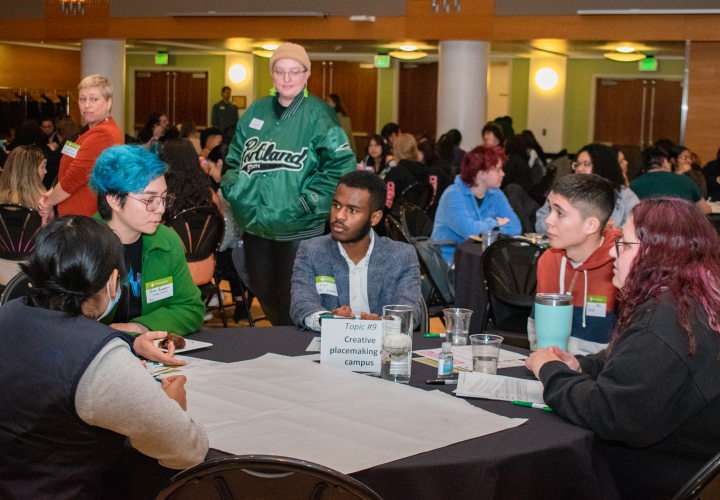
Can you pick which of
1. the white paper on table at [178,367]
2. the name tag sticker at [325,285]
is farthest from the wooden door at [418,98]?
the white paper on table at [178,367]

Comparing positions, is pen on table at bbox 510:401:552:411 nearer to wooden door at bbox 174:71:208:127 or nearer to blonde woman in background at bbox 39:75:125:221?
blonde woman in background at bbox 39:75:125:221

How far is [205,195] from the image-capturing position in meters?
4.84

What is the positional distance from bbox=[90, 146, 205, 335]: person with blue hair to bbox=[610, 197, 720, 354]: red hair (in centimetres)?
142

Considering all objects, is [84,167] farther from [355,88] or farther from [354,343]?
Answer: [355,88]

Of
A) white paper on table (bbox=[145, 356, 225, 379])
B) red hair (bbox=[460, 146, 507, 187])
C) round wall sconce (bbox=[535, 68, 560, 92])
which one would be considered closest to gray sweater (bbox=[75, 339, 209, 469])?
white paper on table (bbox=[145, 356, 225, 379])

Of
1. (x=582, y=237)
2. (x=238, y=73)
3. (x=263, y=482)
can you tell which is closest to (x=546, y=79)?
(x=238, y=73)

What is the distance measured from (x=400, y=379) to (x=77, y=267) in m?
0.89

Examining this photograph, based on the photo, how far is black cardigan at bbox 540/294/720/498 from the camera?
1.63 m

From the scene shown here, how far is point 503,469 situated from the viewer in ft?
4.81

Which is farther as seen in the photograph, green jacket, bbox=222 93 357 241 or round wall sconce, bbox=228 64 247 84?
round wall sconce, bbox=228 64 247 84

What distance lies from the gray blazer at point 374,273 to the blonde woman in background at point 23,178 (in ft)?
8.70

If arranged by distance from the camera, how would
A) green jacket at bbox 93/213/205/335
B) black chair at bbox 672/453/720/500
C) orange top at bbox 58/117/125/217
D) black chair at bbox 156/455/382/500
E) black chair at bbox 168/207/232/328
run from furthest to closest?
black chair at bbox 168/207/232/328 < orange top at bbox 58/117/125/217 < green jacket at bbox 93/213/205/335 < black chair at bbox 672/453/720/500 < black chair at bbox 156/455/382/500

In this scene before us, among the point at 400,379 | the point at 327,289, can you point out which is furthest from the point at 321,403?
the point at 327,289

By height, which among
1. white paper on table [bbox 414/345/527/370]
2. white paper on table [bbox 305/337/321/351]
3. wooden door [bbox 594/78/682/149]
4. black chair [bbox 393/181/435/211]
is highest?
wooden door [bbox 594/78/682/149]
